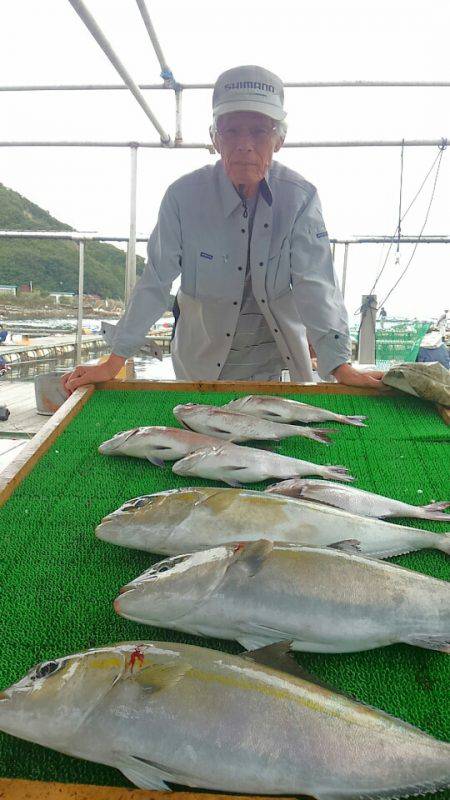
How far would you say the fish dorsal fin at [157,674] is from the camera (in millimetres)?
991

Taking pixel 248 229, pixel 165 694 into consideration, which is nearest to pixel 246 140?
pixel 248 229

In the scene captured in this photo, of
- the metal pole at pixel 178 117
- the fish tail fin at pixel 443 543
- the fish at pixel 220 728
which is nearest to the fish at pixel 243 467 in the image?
the fish tail fin at pixel 443 543

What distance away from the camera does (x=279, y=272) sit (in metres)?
3.50

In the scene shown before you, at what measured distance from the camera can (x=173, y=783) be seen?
917 mm

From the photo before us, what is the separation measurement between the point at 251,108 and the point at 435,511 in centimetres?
231

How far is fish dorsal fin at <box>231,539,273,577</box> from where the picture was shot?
1285mm

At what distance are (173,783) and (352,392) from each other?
238cm

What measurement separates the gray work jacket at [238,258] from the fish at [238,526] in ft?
5.55

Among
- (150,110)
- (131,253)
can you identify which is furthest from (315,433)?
(131,253)

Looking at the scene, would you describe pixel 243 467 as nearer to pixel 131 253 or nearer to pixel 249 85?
pixel 249 85

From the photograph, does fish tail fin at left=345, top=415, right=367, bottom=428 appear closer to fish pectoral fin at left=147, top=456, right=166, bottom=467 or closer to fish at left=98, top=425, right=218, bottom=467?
fish at left=98, top=425, right=218, bottom=467

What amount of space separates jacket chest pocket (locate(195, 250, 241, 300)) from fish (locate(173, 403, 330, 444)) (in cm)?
128

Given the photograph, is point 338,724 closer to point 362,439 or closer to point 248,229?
Result: point 362,439

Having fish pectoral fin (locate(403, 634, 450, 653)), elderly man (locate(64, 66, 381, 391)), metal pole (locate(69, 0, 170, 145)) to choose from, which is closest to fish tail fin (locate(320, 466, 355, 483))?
fish pectoral fin (locate(403, 634, 450, 653))
